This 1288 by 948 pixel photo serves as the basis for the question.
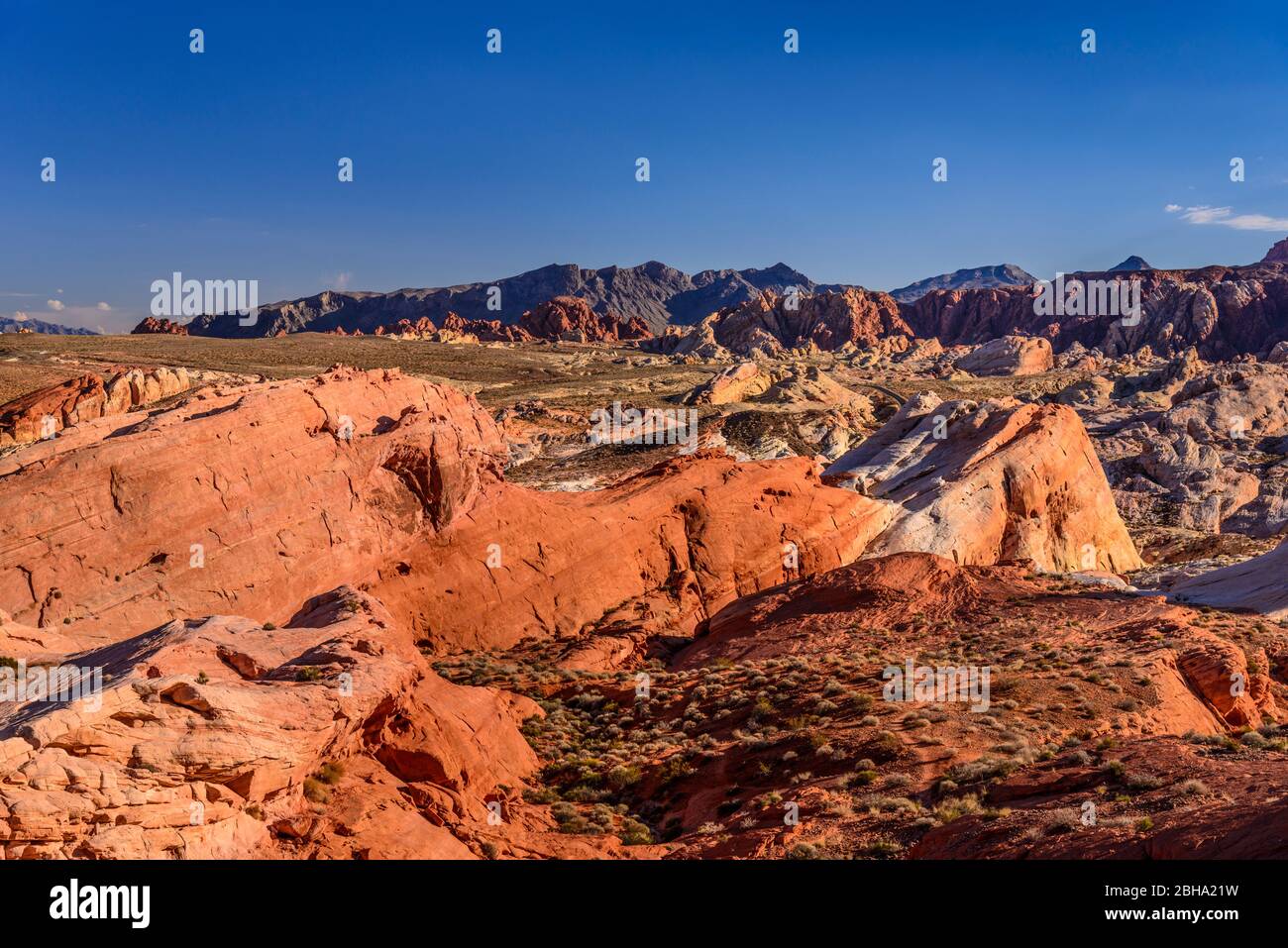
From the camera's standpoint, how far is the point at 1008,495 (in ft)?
101

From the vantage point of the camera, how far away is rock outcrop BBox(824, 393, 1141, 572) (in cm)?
3008

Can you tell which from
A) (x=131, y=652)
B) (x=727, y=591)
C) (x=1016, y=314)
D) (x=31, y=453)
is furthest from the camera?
(x=1016, y=314)

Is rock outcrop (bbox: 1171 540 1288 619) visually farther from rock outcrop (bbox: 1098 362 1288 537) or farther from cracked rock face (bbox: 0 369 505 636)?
cracked rock face (bbox: 0 369 505 636)

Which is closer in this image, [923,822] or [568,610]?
[923,822]

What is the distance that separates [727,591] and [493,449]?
29.6 ft

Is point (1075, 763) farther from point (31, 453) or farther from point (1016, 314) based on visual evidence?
point (1016, 314)

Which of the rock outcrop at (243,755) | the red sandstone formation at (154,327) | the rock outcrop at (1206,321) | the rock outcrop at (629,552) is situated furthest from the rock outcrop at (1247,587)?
the red sandstone formation at (154,327)

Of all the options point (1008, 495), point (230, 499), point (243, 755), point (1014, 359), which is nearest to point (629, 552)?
point (230, 499)

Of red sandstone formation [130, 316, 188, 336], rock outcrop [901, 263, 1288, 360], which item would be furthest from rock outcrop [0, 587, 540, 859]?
red sandstone formation [130, 316, 188, 336]

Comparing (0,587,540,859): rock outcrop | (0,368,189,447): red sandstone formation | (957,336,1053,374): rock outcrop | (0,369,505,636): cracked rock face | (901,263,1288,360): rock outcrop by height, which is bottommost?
(0,587,540,859): rock outcrop

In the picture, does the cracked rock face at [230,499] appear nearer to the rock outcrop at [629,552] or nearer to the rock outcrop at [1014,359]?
the rock outcrop at [629,552]

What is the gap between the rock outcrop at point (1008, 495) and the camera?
3008 cm

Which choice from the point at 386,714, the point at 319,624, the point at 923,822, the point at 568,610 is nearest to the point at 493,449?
the point at 568,610
